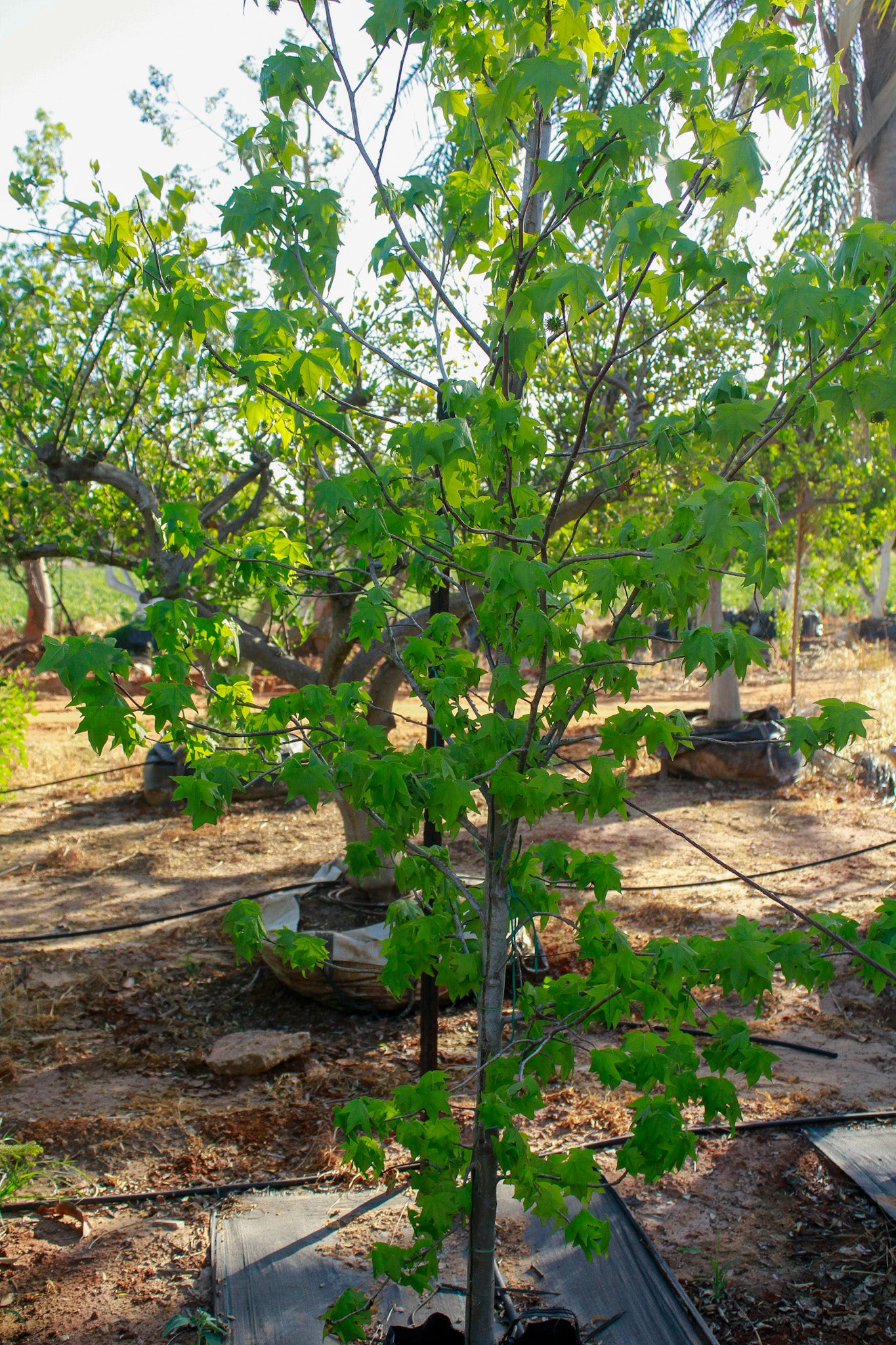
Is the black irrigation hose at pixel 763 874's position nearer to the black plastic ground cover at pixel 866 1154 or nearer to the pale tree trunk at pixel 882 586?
the black plastic ground cover at pixel 866 1154

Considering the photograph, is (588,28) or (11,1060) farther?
(11,1060)

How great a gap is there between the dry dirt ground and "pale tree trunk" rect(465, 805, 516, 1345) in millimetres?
760

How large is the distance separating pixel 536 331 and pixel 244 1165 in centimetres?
373

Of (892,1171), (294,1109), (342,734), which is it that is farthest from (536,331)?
(294,1109)

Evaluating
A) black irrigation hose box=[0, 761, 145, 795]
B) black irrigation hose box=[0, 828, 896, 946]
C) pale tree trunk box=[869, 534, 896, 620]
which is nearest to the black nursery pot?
black irrigation hose box=[0, 828, 896, 946]

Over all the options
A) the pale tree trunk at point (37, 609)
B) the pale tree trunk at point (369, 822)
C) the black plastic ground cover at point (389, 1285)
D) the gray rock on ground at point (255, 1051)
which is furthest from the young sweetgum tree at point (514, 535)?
the pale tree trunk at point (37, 609)

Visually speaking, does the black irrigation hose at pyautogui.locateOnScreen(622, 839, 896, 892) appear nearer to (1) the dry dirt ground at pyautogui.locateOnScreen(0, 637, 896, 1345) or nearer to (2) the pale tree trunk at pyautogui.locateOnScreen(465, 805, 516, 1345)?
(1) the dry dirt ground at pyautogui.locateOnScreen(0, 637, 896, 1345)

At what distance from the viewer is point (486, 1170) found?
262 centimetres

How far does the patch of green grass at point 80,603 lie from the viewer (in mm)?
25062

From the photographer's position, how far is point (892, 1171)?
386 cm

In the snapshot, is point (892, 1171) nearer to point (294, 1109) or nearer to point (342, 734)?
point (294, 1109)

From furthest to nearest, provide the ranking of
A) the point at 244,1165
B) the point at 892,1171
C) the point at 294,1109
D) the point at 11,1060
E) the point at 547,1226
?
the point at 11,1060 → the point at 294,1109 → the point at 244,1165 → the point at 892,1171 → the point at 547,1226

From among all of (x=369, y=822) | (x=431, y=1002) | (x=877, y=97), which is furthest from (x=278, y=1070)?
(x=877, y=97)

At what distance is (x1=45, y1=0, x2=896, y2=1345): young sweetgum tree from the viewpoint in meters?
2.01
